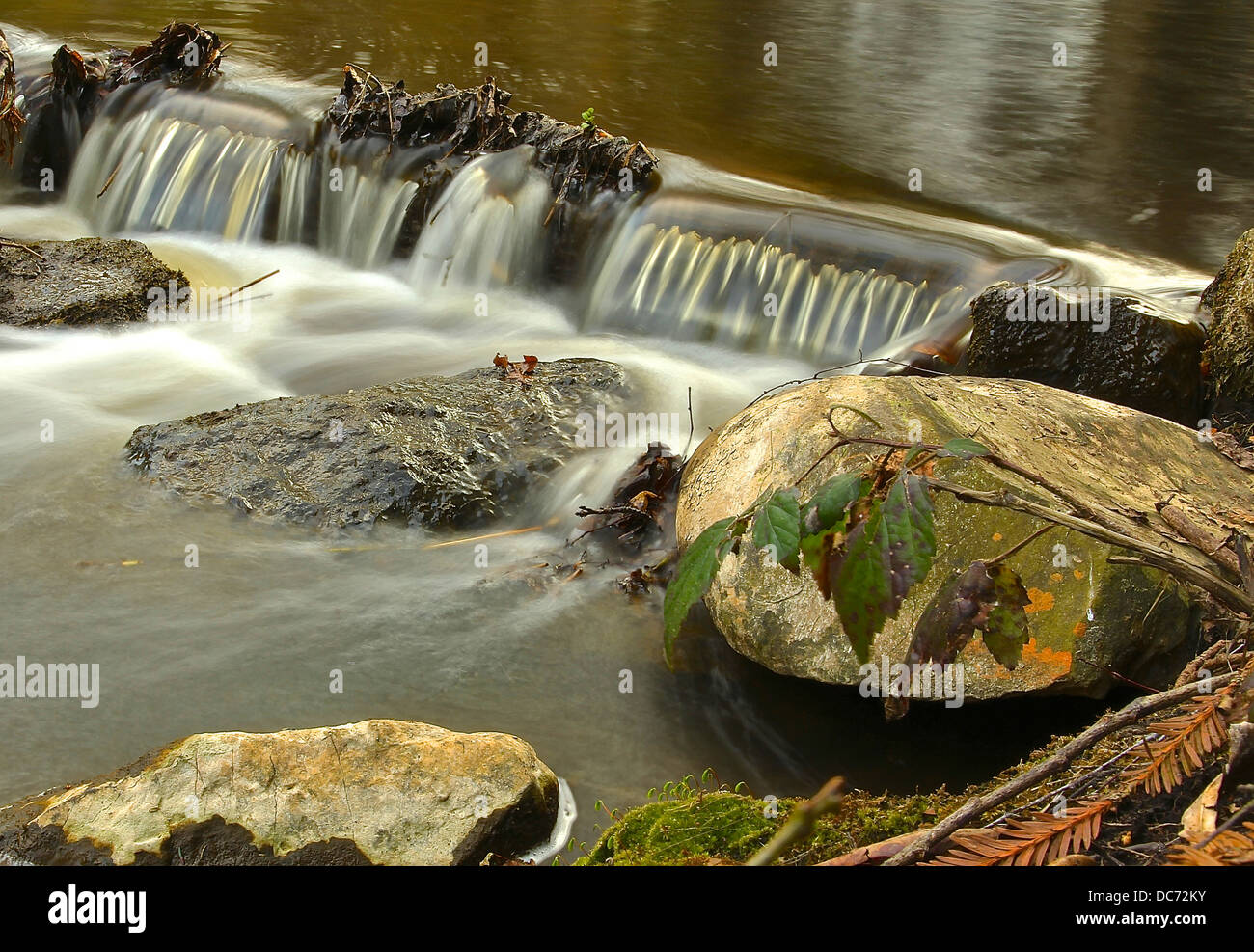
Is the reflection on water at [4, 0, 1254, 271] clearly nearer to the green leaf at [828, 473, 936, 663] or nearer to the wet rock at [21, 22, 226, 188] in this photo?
the wet rock at [21, 22, 226, 188]

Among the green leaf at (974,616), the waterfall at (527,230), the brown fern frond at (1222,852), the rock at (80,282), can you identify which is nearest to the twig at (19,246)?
the rock at (80,282)

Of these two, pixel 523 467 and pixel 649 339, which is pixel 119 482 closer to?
pixel 523 467

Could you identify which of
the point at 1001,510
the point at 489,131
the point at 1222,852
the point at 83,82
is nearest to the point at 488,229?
the point at 489,131

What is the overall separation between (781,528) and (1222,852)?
75 cm

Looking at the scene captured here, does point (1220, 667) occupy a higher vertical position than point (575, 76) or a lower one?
lower

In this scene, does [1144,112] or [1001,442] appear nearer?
[1001,442]

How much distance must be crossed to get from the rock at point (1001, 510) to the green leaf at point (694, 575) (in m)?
2.08

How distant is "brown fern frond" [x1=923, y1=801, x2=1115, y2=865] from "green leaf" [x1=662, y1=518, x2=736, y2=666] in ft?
1.92

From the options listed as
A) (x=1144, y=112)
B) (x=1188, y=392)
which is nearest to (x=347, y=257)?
(x=1188, y=392)

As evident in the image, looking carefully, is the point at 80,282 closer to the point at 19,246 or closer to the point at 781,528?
the point at 19,246

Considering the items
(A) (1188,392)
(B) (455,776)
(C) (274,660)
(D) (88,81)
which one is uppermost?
(D) (88,81)

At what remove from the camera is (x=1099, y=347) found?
6.21 m

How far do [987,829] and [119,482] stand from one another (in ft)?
17.5

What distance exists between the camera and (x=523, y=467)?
6.07 m
